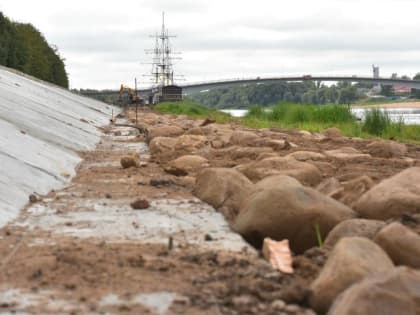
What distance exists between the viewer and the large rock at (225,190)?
504 cm

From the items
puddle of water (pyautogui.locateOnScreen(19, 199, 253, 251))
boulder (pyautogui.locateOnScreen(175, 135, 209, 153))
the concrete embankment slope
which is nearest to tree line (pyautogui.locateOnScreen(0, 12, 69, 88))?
the concrete embankment slope

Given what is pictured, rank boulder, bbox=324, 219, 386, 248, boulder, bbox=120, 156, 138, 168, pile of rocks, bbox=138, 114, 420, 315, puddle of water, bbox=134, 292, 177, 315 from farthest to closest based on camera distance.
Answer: boulder, bbox=120, 156, 138, 168 < boulder, bbox=324, 219, 386, 248 < puddle of water, bbox=134, 292, 177, 315 < pile of rocks, bbox=138, 114, 420, 315

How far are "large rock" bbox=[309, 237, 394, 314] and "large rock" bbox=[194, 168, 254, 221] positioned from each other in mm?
1769

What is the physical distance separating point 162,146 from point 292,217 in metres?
5.46

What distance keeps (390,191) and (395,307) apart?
2027mm

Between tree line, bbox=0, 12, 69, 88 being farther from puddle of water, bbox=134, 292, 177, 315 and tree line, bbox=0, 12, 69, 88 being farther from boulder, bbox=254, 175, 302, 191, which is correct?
puddle of water, bbox=134, 292, 177, 315

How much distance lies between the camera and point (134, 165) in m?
7.78

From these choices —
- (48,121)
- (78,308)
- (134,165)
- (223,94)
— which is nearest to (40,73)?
(48,121)

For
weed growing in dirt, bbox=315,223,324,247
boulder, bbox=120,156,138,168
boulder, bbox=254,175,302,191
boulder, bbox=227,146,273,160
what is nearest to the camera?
weed growing in dirt, bbox=315,223,324,247

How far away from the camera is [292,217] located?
4102 millimetres

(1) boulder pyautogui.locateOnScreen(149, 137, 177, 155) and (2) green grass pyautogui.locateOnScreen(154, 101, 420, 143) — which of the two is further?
(2) green grass pyautogui.locateOnScreen(154, 101, 420, 143)

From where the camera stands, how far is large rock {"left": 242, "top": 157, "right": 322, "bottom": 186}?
6.00 m

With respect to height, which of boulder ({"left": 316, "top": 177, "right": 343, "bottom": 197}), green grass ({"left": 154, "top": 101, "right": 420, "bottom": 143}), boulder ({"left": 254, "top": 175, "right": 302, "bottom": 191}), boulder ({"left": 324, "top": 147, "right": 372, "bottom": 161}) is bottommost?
green grass ({"left": 154, "top": 101, "right": 420, "bottom": 143})

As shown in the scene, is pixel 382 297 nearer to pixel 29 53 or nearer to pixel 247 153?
pixel 247 153
